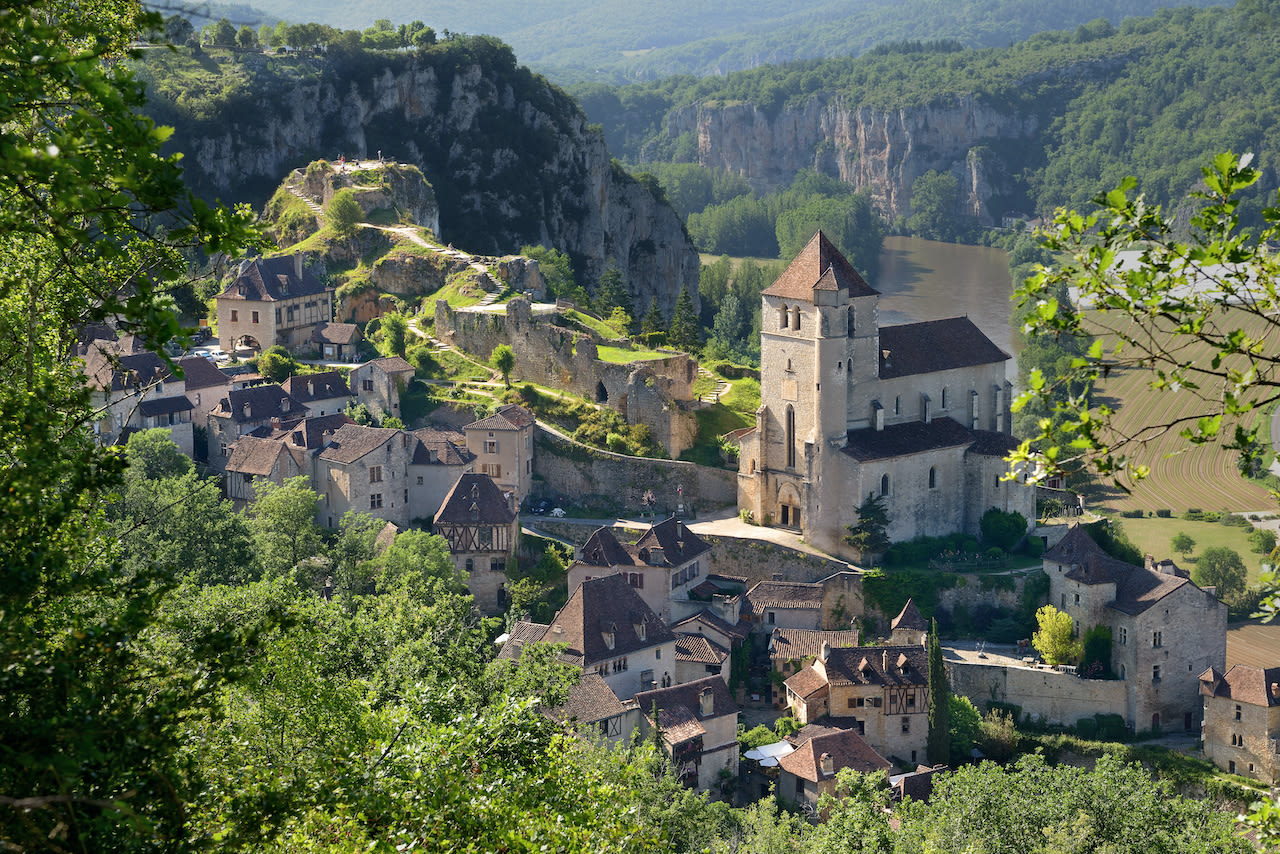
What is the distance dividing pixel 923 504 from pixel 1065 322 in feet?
152

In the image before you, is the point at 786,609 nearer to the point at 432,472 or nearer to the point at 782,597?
the point at 782,597

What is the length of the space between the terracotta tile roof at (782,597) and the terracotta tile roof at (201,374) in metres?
23.4

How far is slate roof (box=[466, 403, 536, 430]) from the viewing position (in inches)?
2253

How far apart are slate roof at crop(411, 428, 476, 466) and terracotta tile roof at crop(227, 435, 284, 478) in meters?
5.10

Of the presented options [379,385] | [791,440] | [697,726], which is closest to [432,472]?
[379,385]

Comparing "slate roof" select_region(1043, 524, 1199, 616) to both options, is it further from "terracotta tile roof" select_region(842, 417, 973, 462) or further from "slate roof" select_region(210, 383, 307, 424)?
"slate roof" select_region(210, 383, 307, 424)

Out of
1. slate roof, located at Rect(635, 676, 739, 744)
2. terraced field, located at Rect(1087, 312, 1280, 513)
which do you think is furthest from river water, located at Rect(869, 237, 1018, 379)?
slate roof, located at Rect(635, 676, 739, 744)

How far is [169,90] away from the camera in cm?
9406

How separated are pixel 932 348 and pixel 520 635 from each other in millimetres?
21964

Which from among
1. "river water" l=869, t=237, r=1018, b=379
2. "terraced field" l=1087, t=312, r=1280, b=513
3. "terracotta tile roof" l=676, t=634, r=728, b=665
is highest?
"terracotta tile roof" l=676, t=634, r=728, b=665

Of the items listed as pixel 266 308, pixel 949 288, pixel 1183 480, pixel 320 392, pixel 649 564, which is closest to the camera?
pixel 649 564

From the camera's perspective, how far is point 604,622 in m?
48.2

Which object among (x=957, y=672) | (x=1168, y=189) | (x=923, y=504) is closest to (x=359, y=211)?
(x=923, y=504)

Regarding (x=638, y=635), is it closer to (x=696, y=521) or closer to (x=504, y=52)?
(x=696, y=521)
